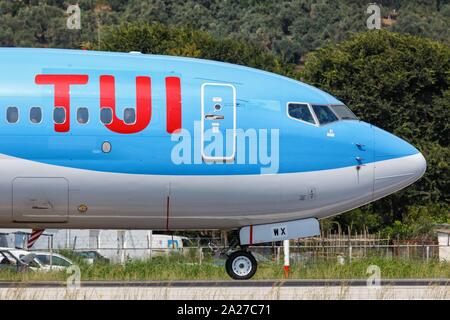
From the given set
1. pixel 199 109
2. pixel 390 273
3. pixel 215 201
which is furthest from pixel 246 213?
pixel 390 273

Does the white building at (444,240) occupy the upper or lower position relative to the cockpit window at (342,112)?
lower

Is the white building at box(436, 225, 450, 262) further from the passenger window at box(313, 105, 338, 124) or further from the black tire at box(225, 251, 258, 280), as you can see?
the black tire at box(225, 251, 258, 280)

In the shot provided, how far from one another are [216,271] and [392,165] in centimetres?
614

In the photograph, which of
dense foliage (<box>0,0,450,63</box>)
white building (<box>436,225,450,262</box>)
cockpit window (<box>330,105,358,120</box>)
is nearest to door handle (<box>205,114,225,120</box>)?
cockpit window (<box>330,105,358,120</box>)

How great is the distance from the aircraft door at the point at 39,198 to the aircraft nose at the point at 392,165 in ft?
21.5

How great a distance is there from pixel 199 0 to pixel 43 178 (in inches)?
5471

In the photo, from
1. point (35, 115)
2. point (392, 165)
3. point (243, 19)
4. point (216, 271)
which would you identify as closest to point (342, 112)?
point (392, 165)

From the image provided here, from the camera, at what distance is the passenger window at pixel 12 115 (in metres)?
24.3

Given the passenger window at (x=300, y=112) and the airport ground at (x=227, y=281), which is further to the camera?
the passenger window at (x=300, y=112)

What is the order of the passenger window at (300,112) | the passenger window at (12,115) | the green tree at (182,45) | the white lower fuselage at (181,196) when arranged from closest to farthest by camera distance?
the passenger window at (12,115)
the white lower fuselage at (181,196)
the passenger window at (300,112)
the green tree at (182,45)

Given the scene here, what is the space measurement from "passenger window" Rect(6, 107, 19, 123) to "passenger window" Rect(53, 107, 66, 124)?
2.45 ft

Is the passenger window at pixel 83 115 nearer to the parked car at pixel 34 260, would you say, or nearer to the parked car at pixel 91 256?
the parked car at pixel 34 260

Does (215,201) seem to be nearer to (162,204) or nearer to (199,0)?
(162,204)

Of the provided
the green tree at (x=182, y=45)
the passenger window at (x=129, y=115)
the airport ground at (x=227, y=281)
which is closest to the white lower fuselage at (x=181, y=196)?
the passenger window at (x=129, y=115)
